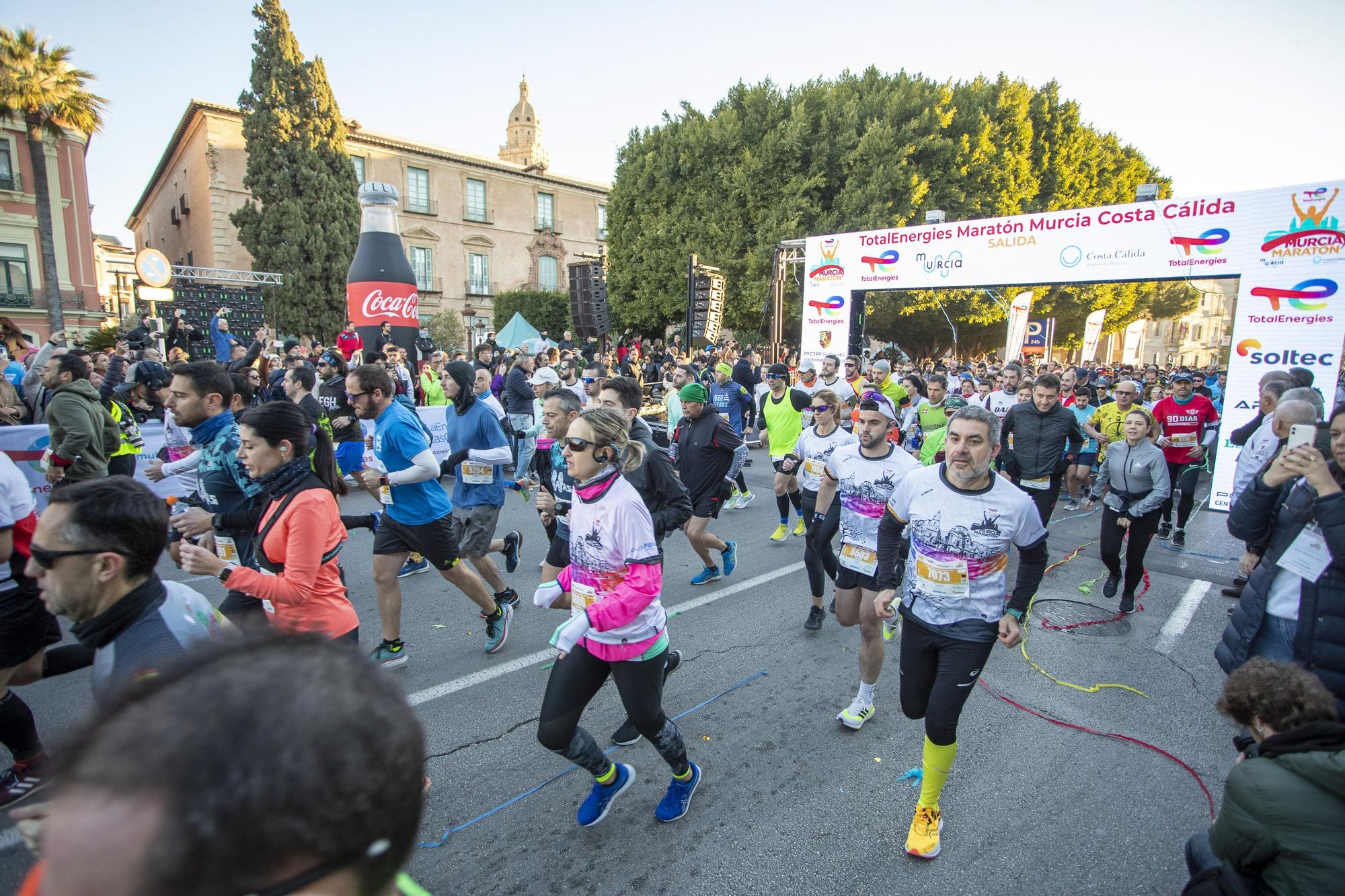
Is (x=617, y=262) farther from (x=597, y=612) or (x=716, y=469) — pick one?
(x=597, y=612)

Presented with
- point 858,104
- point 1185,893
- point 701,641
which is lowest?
point 701,641

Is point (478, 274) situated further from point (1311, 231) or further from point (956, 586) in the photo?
point (956, 586)

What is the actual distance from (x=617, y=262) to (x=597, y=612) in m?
27.6

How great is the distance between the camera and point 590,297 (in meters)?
18.6

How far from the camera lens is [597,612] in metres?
2.64

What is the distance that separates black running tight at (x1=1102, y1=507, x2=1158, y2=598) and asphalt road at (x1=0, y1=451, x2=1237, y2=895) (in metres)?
0.37

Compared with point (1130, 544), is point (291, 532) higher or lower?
higher

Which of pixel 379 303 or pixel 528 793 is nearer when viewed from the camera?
pixel 528 793

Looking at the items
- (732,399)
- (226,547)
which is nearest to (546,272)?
(732,399)

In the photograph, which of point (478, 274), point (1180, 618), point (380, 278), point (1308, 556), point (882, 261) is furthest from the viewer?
point (478, 274)

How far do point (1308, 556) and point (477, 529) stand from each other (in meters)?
4.88

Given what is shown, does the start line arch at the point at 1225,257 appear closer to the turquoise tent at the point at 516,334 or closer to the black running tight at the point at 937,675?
→ the black running tight at the point at 937,675

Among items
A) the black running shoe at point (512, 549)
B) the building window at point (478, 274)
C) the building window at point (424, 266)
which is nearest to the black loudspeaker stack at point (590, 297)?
the black running shoe at point (512, 549)

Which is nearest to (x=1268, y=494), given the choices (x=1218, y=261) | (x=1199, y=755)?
(x=1199, y=755)
